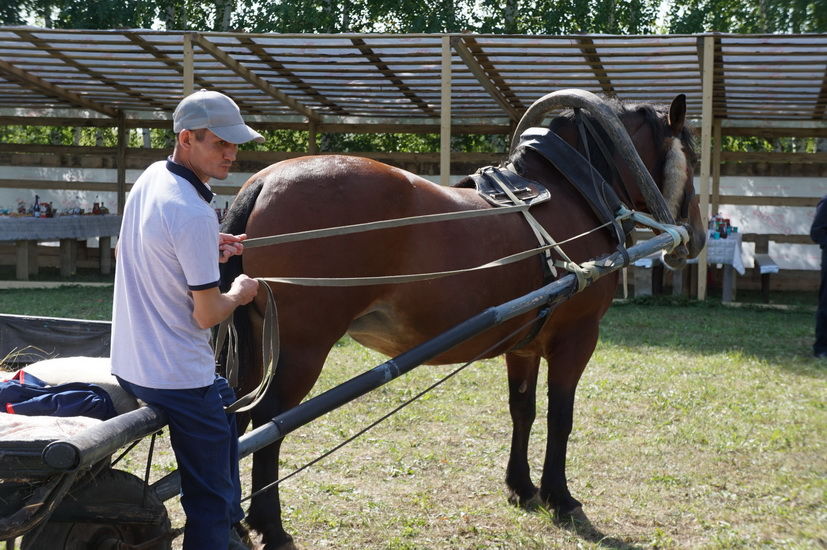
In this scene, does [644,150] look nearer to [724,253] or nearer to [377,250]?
[377,250]

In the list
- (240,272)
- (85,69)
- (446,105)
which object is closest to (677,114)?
(240,272)

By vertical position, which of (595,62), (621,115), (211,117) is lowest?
(211,117)

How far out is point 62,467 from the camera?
2061 millimetres

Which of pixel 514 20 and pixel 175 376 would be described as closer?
pixel 175 376

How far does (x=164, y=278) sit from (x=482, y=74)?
10515 mm

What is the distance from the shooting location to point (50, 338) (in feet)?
11.5

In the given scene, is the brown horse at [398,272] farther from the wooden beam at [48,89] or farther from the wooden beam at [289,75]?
the wooden beam at [48,89]

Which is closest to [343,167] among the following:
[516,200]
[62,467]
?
[516,200]

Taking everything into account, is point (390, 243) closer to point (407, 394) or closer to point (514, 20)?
point (407, 394)

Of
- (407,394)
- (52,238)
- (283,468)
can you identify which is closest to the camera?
(283,468)

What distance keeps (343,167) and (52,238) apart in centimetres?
1102

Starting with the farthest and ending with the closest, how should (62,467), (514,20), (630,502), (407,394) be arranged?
(514,20)
(407,394)
(630,502)
(62,467)

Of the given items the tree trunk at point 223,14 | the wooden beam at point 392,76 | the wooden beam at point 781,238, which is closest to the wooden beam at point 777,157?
the wooden beam at point 781,238

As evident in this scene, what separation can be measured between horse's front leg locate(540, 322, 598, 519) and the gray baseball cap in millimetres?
2327
